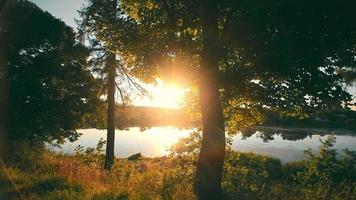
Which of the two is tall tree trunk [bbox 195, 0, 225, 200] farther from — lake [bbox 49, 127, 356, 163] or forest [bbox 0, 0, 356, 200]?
lake [bbox 49, 127, 356, 163]

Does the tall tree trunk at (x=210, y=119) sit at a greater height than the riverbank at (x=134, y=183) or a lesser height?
greater

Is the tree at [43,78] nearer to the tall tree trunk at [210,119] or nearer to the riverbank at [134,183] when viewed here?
the riverbank at [134,183]

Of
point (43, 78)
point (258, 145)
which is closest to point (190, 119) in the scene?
point (43, 78)

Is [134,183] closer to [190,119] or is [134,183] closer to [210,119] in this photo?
[210,119]

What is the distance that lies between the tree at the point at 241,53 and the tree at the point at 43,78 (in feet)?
38.8

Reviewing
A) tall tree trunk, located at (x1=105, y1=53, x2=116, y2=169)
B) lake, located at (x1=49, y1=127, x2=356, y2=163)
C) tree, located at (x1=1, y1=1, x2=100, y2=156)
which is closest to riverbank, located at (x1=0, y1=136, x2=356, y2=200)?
tall tree trunk, located at (x1=105, y1=53, x2=116, y2=169)

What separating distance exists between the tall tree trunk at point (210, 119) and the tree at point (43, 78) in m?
13.5

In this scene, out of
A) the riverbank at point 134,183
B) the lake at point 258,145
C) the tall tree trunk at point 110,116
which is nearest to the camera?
the riverbank at point 134,183

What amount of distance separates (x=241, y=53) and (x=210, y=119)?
2266 mm

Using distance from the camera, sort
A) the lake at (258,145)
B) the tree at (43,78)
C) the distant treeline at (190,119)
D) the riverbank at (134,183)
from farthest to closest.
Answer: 1. the lake at (258,145)
2. the tree at (43,78)
3. the distant treeline at (190,119)
4. the riverbank at (134,183)

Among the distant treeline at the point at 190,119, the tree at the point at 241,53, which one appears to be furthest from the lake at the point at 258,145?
the tree at the point at 241,53

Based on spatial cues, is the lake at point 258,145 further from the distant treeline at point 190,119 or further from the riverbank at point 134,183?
the riverbank at point 134,183

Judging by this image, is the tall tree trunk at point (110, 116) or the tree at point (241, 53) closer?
the tree at point (241, 53)

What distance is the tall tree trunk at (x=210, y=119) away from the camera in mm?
11492
